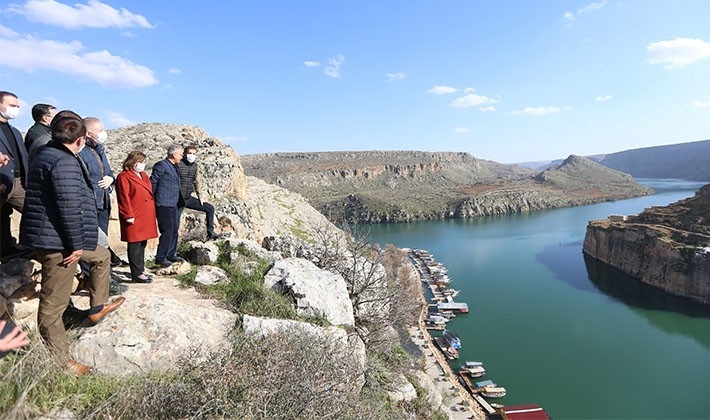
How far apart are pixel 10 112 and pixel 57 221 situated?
1524 millimetres

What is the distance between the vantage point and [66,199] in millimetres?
3152

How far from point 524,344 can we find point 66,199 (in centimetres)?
2857

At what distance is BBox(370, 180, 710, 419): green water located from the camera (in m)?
20.1

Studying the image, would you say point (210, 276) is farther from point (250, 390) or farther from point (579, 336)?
point (579, 336)

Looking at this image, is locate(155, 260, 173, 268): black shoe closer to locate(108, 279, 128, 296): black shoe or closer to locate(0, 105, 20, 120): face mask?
locate(108, 279, 128, 296): black shoe

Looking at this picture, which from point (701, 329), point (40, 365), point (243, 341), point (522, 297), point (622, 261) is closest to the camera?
point (40, 365)

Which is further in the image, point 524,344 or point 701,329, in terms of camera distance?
point 701,329

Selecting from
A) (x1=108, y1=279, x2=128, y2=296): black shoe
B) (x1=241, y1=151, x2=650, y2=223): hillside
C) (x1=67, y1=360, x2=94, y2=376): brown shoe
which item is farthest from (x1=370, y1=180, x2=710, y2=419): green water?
(x1=241, y1=151, x2=650, y2=223): hillside

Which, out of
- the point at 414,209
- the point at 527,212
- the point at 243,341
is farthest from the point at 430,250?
the point at 243,341

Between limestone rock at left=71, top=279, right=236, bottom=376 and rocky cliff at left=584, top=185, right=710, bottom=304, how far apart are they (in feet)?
147

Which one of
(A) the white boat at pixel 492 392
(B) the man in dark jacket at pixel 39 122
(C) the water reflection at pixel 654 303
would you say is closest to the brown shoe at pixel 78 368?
(B) the man in dark jacket at pixel 39 122

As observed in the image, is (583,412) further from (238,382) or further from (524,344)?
(238,382)

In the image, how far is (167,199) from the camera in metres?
5.62

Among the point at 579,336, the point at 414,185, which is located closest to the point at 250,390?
the point at 579,336
